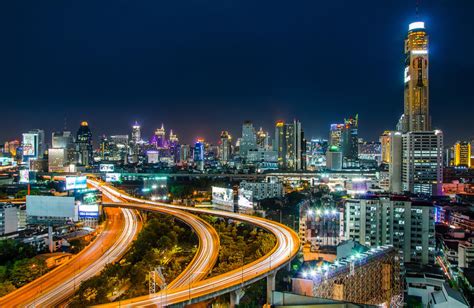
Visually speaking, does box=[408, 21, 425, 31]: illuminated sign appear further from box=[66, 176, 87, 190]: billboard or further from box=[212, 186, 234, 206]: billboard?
box=[66, 176, 87, 190]: billboard

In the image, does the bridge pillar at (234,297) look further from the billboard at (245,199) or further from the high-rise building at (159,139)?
the high-rise building at (159,139)

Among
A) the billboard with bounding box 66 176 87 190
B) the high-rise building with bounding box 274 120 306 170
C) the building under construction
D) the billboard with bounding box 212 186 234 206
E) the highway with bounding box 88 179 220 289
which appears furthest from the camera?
the high-rise building with bounding box 274 120 306 170

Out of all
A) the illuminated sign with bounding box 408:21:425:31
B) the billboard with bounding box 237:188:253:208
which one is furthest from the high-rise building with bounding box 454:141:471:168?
the billboard with bounding box 237:188:253:208

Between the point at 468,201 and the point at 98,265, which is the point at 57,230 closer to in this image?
the point at 98,265

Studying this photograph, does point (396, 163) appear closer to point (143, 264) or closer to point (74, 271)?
point (143, 264)

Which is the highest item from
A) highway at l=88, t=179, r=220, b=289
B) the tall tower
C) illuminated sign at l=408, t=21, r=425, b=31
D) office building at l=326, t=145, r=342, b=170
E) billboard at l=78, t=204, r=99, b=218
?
illuminated sign at l=408, t=21, r=425, b=31
